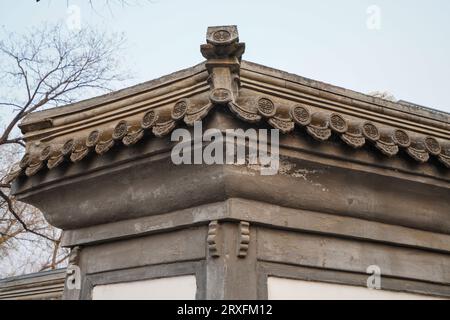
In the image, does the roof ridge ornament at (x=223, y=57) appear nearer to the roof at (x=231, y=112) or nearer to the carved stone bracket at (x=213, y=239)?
the roof at (x=231, y=112)

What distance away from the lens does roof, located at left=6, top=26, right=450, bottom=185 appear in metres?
2.88

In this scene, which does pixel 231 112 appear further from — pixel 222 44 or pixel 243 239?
pixel 243 239

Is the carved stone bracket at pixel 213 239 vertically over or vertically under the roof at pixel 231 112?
under

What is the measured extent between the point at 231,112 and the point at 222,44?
1.40ft

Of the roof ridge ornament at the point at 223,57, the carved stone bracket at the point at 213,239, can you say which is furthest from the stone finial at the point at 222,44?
the carved stone bracket at the point at 213,239

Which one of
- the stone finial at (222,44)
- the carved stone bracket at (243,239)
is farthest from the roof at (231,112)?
the carved stone bracket at (243,239)

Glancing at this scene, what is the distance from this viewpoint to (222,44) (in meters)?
2.82

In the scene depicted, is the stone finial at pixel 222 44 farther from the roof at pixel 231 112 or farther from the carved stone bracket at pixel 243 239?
the carved stone bracket at pixel 243 239

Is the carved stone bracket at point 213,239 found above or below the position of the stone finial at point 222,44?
below

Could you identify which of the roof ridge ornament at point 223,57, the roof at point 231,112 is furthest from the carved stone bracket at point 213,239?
the roof ridge ornament at point 223,57

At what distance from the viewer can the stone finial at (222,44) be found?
282cm

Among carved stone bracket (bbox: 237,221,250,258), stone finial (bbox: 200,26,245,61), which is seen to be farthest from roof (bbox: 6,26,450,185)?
carved stone bracket (bbox: 237,221,250,258)

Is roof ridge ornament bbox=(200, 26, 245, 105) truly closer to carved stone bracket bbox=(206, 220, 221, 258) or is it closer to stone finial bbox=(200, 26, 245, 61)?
stone finial bbox=(200, 26, 245, 61)

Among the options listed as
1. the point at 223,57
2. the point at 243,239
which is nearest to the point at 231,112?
the point at 223,57
